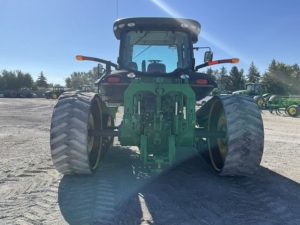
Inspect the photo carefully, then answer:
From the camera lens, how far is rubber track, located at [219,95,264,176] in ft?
13.0

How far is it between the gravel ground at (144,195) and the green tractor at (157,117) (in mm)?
302

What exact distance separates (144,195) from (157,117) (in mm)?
1162

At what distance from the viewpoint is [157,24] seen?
4.92m

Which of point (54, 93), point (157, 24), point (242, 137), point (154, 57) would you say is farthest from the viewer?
point (54, 93)

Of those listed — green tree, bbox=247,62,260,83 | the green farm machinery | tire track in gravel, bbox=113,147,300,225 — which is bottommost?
tire track in gravel, bbox=113,147,300,225

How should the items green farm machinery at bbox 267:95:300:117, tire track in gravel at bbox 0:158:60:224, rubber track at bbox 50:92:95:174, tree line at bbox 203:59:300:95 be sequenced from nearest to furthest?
tire track in gravel at bbox 0:158:60:224
rubber track at bbox 50:92:95:174
green farm machinery at bbox 267:95:300:117
tree line at bbox 203:59:300:95

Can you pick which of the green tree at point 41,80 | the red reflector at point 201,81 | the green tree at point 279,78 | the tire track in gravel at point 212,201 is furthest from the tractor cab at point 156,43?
the green tree at point 41,80

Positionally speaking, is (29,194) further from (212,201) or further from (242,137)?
(242,137)

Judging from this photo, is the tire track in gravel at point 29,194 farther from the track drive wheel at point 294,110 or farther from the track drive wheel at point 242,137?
the track drive wheel at point 294,110

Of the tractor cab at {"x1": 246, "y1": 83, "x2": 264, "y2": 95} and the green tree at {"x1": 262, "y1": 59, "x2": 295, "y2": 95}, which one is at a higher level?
the green tree at {"x1": 262, "y1": 59, "x2": 295, "y2": 95}

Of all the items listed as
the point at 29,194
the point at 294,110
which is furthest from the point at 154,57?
the point at 294,110

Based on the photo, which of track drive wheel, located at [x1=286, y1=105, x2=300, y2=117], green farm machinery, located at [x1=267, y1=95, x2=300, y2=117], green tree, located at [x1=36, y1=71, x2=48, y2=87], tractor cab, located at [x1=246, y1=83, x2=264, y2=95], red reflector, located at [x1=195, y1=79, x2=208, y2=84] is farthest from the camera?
green tree, located at [x1=36, y1=71, x2=48, y2=87]

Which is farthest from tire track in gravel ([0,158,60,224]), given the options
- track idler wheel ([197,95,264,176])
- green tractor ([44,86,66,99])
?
green tractor ([44,86,66,99])

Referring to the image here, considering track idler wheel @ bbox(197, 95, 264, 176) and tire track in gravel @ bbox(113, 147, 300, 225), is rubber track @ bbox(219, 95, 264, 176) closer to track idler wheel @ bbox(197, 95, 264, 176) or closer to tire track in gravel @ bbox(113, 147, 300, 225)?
track idler wheel @ bbox(197, 95, 264, 176)
